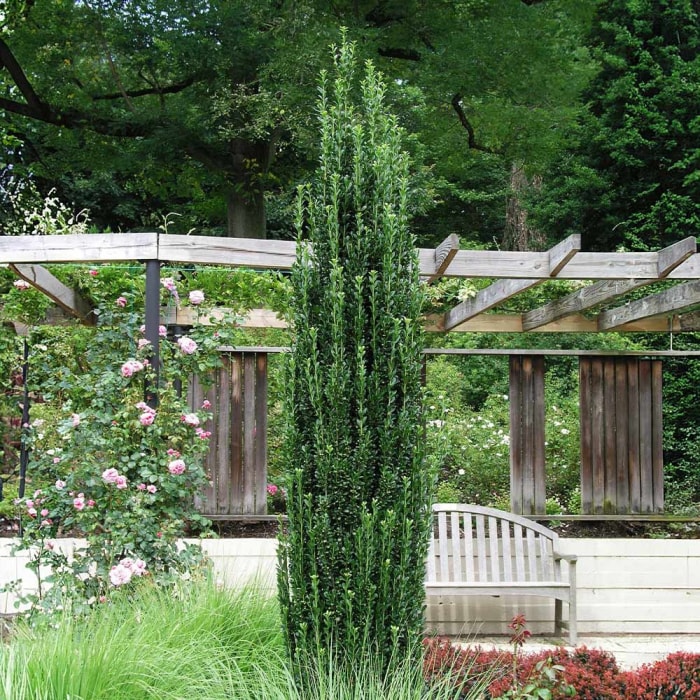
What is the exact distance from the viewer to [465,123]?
11.6m

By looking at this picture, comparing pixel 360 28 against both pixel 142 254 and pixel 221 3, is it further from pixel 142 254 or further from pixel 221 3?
pixel 142 254

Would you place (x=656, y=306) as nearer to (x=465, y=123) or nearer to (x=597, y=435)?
(x=597, y=435)

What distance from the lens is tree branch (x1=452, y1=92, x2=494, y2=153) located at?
1130 centimetres

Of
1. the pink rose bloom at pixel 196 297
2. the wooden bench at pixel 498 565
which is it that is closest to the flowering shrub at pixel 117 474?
the pink rose bloom at pixel 196 297

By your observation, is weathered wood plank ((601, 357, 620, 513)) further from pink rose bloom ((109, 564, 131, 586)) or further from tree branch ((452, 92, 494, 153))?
tree branch ((452, 92, 494, 153))

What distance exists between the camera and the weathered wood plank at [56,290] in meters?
4.95

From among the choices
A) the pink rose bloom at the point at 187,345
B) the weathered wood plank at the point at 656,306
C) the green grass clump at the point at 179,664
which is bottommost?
the green grass clump at the point at 179,664

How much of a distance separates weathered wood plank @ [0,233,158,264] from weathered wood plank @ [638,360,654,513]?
4.36 metres

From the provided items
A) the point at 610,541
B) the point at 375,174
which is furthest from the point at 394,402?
the point at 610,541

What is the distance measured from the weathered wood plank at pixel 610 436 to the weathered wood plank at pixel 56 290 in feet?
13.6

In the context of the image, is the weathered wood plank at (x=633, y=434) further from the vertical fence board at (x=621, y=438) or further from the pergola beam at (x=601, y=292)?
the pergola beam at (x=601, y=292)

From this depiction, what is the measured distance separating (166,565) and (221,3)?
25.3ft

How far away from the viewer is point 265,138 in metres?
10.3

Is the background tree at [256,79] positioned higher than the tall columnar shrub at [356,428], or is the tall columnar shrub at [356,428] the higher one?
the background tree at [256,79]
